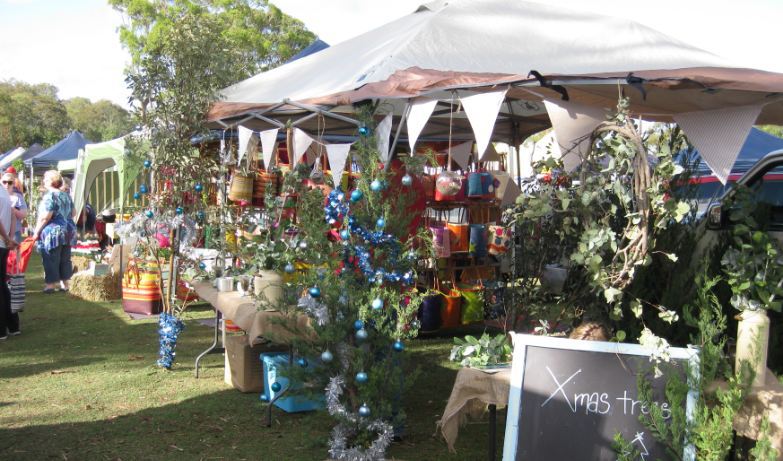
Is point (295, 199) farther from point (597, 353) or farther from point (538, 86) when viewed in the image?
point (597, 353)

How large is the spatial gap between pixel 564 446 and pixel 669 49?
4226 millimetres

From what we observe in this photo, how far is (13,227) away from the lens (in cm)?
705

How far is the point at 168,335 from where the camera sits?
18.5 ft

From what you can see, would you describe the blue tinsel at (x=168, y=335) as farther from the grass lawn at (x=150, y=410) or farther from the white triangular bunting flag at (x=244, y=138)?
the white triangular bunting flag at (x=244, y=138)

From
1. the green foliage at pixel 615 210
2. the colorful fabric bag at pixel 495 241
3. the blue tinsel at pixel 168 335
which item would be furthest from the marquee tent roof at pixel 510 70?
the blue tinsel at pixel 168 335

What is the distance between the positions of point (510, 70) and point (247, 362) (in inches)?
112

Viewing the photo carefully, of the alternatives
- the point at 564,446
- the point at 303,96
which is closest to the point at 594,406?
the point at 564,446

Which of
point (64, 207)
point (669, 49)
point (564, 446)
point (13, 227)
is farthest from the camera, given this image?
point (64, 207)

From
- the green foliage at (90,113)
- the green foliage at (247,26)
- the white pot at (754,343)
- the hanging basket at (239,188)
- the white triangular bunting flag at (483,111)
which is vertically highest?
the green foliage at (90,113)

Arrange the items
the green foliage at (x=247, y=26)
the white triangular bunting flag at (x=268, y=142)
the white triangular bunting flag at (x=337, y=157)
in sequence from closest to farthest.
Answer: the white triangular bunting flag at (x=337, y=157), the white triangular bunting flag at (x=268, y=142), the green foliage at (x=247, y=26)

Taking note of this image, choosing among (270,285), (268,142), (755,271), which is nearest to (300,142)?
(268,142)

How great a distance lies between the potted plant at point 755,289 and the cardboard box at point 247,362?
3011mm

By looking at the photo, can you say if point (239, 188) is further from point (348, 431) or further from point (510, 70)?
point (348, 431)

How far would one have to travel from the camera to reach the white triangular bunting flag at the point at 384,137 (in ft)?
13.5
